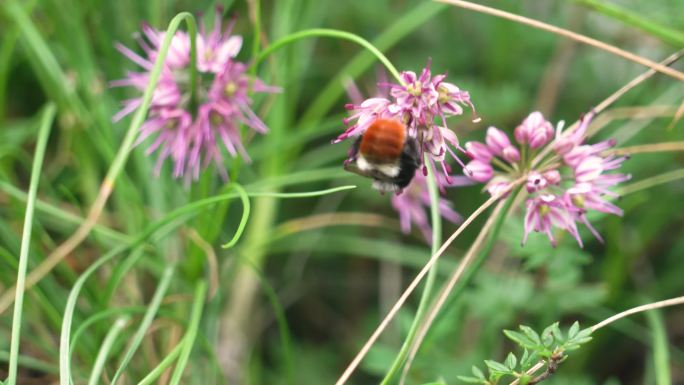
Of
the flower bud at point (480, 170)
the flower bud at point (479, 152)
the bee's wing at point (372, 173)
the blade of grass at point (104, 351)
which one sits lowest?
the blade of grass at point (104, 351)

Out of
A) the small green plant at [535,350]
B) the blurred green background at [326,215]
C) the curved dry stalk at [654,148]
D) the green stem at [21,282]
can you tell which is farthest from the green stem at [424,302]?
the green stem at [21,282]

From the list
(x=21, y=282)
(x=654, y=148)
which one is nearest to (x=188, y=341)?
(x=21, y=282)

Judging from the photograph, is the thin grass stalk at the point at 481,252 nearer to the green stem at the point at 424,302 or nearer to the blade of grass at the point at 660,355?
the green stem at the point at 424,302

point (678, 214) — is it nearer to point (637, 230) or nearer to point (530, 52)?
point (637, 230)

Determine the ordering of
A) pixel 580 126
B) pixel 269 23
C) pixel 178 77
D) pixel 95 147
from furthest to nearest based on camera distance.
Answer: pixel 269 23 < pixel 95 147 < pixel 178 77 < pixel 580 126

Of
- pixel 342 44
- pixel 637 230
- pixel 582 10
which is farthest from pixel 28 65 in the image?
pixel 637 230

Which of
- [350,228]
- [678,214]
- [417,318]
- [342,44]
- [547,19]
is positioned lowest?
[417,318]

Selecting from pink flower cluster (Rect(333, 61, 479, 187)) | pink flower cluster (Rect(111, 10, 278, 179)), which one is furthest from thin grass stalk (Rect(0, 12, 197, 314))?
pink flower cluster (Rect(333, 61, 479, 187))
